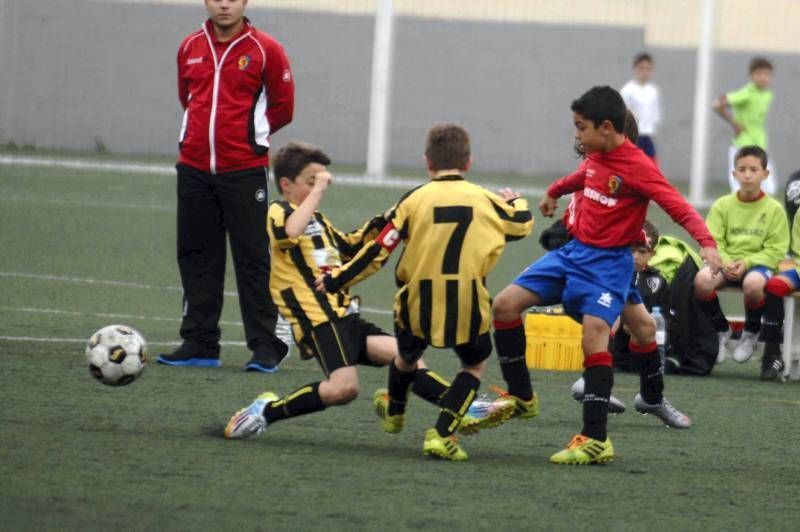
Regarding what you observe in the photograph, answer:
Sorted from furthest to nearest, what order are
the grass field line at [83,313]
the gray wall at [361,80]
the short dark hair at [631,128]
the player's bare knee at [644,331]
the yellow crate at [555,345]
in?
1. the gray wall at [361,80]
2. the grass field line at [83,313]
3. the yellow crate at [555,345]
4. the player's bare knee at [644,331]
5. the short dark hair at [631,128]

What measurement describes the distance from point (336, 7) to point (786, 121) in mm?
7408

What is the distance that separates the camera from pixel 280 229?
702cm

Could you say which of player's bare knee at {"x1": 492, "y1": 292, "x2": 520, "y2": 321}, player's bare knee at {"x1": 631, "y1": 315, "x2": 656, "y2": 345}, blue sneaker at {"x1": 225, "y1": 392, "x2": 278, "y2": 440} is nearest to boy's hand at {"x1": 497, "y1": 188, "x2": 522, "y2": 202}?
player's bare knee at {"x1": 492, "y1": 292, "x2": 520, "y2": 321}

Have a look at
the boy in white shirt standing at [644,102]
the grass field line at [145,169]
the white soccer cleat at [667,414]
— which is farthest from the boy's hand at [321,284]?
the boy in white shirt standing at [644,102]

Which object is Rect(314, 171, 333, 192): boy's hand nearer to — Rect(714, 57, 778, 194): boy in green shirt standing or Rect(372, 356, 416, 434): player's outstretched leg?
Rect(372, 356, 416, 434): player's outstretched leg

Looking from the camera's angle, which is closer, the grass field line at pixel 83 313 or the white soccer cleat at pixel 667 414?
the white soccer cleat at pixel 667 414

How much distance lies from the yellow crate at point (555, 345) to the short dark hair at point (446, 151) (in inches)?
134

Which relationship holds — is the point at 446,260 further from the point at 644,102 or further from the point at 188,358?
the point at 644,102

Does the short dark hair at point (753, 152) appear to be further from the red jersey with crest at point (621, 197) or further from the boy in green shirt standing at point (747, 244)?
the red jersey with crest at point (621, 197)

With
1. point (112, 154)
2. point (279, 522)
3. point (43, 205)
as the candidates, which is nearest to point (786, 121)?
point (112, 154)

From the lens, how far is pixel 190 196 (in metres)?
9.26

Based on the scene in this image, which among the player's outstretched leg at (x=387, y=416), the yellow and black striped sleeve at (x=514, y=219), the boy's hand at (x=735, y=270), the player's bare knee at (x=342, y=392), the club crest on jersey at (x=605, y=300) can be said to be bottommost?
the player's outstretched leg at (x=387, y=416)

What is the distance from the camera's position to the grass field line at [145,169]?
69.9 ft

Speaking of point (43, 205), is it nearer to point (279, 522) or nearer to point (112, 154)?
point (112, 154)
